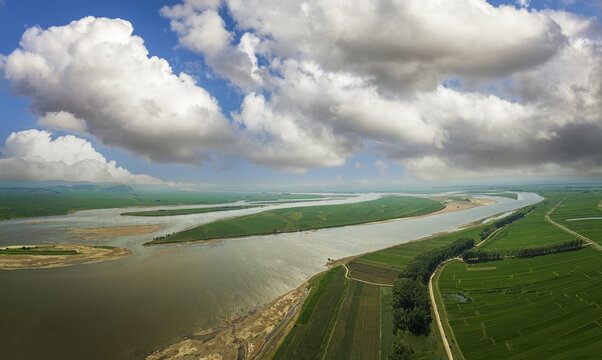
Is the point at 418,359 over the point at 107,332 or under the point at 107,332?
under

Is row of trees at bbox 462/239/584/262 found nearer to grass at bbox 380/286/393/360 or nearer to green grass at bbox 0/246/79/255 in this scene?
grass at bbox 380/286/393/360

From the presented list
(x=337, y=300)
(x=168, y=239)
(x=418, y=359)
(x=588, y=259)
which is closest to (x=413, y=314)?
(x=418, y=359)

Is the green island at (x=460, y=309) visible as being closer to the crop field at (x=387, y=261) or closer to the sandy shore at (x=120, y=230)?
the crop field at (x=387, y=261)

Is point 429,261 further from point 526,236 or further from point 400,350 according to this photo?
point 526,236

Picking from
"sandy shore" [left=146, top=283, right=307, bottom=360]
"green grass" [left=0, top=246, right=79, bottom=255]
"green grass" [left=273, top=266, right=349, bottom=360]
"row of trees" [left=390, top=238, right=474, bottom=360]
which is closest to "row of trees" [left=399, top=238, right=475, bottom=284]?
"row of trees" [left=390, top=238, right=474, bottom=360]

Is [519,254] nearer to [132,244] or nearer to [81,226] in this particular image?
[132,244]

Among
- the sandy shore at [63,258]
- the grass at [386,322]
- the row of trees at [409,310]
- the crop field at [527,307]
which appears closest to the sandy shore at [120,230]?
the sandy shore at [63,258]
